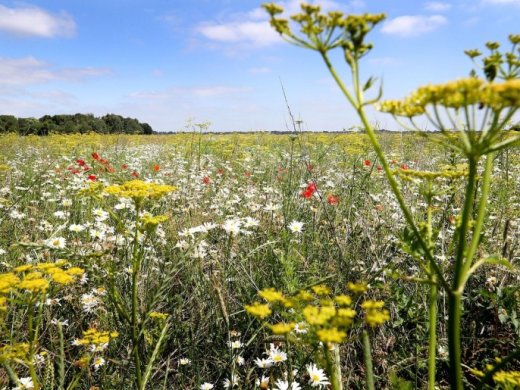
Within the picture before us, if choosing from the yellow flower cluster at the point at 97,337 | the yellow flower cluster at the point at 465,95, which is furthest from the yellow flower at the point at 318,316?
the yellow flower cluster at the point at 97,337

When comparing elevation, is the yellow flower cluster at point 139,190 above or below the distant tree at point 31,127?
below

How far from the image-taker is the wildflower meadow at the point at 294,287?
1.01 m

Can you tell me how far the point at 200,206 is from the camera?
4.89 metres

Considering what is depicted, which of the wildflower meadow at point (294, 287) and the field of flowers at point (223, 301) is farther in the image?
the field of flowers at point (223, 301)

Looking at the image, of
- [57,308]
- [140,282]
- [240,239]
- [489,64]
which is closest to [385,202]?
[240,239]

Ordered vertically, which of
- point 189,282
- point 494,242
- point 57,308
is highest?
point 494,242

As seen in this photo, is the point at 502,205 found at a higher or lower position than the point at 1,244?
higher

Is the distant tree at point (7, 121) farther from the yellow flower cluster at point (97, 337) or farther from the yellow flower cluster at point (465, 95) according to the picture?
the yellow flower cluster at point (465, 95)

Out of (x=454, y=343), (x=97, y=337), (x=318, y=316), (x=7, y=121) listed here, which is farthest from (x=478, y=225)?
(x=7, y=121)

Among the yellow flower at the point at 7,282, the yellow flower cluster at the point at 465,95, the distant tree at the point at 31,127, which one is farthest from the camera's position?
the distant tree at the point at 31,127

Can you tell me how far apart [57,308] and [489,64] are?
308cm

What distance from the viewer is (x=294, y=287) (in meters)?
2.43

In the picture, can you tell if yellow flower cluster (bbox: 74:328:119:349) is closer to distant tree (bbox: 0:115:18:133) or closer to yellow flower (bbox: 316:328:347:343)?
yellow flower (bbox: 316:328:347:343)

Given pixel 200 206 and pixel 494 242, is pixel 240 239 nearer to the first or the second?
pixel 200 206
